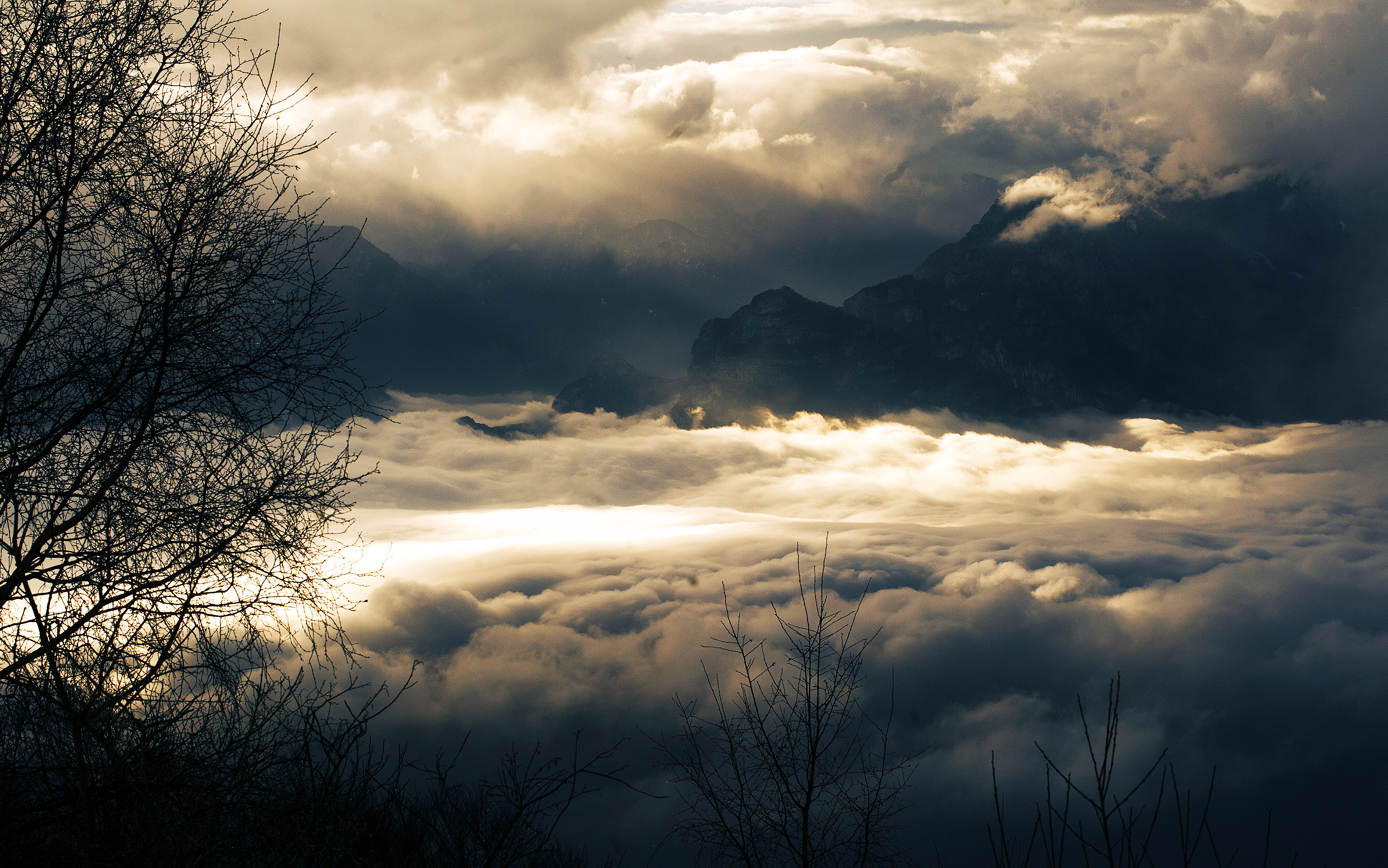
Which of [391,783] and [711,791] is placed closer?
[391,783]

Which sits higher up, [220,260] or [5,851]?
[220,260]

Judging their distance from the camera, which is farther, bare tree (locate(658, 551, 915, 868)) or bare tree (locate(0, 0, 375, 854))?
bare tree (locate(658, 551, 915, 868))

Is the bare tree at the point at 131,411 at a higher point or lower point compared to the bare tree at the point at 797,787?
higher

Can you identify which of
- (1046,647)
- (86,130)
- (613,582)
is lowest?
(1046,647)

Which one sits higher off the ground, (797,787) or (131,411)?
(131,411)

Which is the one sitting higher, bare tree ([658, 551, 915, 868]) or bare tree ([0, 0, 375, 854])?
bare tree ([0, 0, 375, 854])

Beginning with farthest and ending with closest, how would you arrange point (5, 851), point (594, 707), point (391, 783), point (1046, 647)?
point (1046, 647) → point (594, 707) → point (391, 783) → point (5, 851)

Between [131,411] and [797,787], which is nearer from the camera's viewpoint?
[131,411]

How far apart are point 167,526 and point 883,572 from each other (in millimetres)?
125723

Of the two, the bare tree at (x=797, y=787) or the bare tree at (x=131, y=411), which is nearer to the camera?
the bare tree at (x=131, y=411)

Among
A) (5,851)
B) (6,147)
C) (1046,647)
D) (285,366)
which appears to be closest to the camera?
(5,851)

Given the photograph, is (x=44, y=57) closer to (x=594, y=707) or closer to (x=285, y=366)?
(x=285, y=366)

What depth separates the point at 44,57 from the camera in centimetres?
559

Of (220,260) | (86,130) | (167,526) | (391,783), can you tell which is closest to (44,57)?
(86,130)
